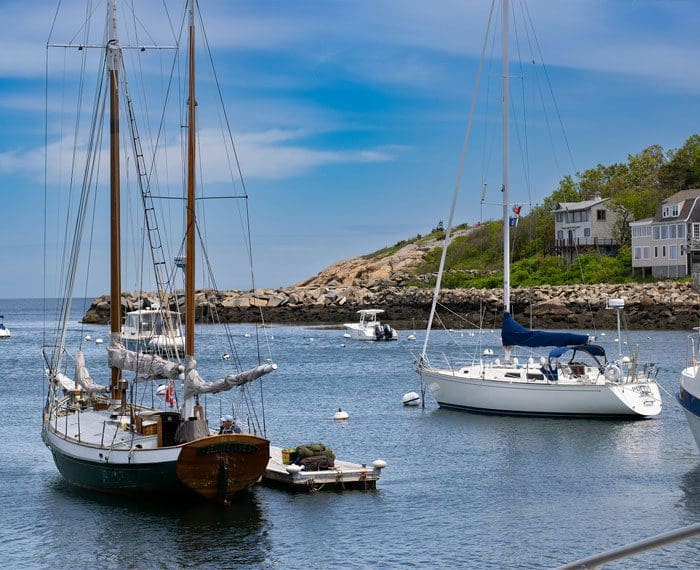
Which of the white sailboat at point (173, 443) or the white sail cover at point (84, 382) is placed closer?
the white sailboat at point (173, 443)

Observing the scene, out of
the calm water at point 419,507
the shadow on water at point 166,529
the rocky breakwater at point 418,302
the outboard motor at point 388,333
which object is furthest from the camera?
the rocky breakwater at point 418,302

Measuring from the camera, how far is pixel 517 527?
875 inches

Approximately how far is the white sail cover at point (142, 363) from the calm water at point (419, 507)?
11.5 ft

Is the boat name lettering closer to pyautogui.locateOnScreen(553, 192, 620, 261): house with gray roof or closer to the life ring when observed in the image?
the life ring

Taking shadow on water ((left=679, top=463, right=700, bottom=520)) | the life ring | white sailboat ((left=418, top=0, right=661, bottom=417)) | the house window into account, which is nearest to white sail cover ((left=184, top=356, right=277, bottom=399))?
shadow on water ((left=679, top=463, right=700, bottom=520))

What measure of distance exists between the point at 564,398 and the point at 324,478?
13263 mm

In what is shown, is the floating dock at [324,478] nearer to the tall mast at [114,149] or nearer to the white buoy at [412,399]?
the tall mast at [114,149]

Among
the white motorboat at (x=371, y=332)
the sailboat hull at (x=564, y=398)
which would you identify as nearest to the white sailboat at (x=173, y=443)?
the sailboat hull at (x=564, y=398)

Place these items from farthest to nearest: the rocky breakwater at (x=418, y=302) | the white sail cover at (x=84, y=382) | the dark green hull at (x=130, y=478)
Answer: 1. the rocky breakwater at (x=418, y=302)
2. the white sail cover at (x=84, y=382)
3. the dark green hull at (x=130, y=478)

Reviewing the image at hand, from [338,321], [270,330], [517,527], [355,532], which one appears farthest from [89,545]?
[338,321]

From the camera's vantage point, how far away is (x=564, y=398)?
117ft

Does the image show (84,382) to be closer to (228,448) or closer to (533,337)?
(228,448)

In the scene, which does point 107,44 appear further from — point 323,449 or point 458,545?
point 458,545

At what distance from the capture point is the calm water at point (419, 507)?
20.4m
